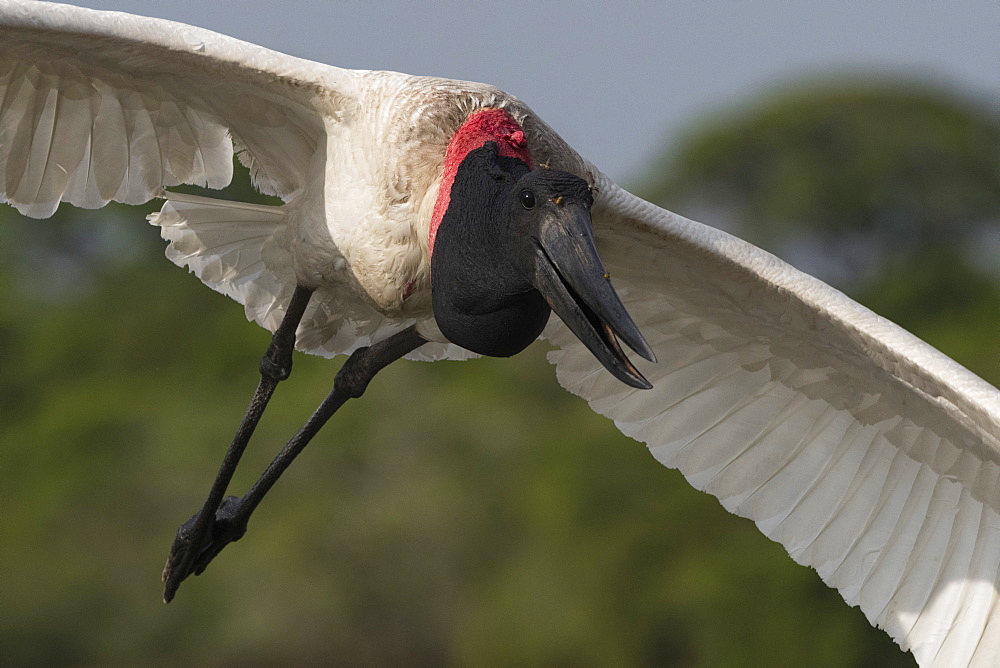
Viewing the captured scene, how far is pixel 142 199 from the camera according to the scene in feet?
14.8

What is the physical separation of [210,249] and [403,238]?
4.00ft

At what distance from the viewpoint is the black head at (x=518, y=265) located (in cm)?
306

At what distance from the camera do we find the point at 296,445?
4.75m

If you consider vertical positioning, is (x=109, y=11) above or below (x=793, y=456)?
above

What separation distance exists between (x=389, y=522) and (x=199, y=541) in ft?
42.5

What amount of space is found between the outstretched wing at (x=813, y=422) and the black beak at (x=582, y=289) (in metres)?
0.83

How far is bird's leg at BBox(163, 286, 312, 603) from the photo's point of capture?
15.3 feet

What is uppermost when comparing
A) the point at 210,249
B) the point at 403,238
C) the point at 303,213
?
the point at 403,238

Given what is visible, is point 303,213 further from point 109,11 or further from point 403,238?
point 109,11

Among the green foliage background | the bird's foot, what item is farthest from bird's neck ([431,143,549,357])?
the green foliage background

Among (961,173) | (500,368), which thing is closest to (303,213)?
(500,368)

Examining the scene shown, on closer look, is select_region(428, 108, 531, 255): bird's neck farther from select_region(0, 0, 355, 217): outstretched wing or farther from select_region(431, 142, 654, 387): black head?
select_region(0, 0, 355, 217): outstretched wing

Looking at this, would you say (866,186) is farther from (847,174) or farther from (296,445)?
(296,445)

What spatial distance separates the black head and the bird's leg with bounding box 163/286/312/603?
1295 mm
